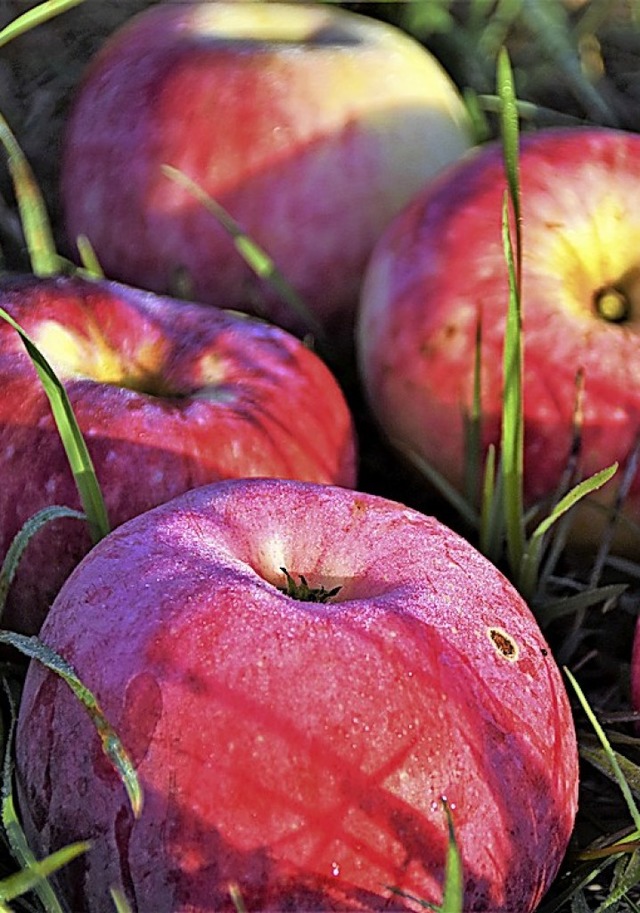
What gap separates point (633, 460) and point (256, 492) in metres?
0.42

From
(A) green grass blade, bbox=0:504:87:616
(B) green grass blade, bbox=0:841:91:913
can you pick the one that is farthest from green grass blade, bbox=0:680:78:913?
(A) green grass blade, bbox=0:504:87:616

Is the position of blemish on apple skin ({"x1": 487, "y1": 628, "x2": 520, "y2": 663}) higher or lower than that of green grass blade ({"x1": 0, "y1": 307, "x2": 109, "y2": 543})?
lower

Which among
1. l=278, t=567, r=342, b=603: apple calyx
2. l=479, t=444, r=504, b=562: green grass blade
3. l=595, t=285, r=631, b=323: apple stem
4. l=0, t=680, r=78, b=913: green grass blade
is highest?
l=278, t=567, r=342, b=603: apple calyx

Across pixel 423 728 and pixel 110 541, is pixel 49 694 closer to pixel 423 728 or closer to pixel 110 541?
pixel 110 541

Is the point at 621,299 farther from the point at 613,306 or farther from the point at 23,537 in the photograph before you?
the point at 23,537

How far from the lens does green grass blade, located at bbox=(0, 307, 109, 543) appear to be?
2.76 feet

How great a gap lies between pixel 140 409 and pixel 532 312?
37cm

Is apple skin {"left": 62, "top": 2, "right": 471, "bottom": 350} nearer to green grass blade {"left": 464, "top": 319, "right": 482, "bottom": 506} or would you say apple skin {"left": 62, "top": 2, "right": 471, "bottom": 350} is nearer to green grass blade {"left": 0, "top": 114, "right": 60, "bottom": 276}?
green grass blade {"left": 0, "top": 114, "right": 60, "bottom": 276}

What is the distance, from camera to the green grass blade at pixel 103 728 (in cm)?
62

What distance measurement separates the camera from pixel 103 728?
2.09 feet

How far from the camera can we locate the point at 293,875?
64cm

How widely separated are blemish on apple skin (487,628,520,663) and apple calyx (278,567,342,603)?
99mm

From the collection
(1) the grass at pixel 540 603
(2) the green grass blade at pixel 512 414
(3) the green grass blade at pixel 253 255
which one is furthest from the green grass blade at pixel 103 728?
(3) the green grass blade at pixel 253 255

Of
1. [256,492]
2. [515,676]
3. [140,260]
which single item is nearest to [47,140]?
[140,260]
